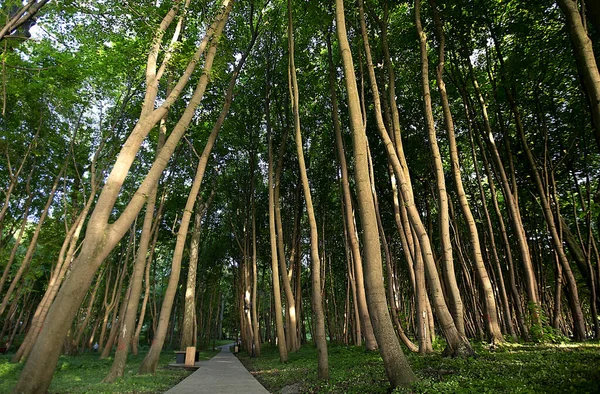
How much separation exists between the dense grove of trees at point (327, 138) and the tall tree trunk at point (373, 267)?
30mm

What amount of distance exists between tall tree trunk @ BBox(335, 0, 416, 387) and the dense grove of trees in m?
Result: 0.03

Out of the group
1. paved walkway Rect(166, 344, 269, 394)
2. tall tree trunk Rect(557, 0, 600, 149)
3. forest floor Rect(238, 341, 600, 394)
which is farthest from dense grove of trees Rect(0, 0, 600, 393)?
paved walkway Rect(166, 344, 269, 394)

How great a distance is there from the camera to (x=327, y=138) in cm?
1670

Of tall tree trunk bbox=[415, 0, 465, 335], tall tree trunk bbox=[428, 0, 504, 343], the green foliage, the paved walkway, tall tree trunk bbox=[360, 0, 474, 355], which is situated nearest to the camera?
tall tree trunk bbox=[360, 0, 474, 355]

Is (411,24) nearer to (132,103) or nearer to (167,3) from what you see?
(167,3)

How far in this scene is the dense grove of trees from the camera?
682cm

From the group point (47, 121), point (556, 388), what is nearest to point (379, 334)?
point (556, 388)

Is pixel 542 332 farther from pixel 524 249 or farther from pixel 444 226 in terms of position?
pixel 444 226

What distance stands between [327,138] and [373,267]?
1208 centimetres

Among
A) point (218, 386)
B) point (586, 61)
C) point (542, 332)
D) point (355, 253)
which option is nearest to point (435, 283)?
point (355, 253)

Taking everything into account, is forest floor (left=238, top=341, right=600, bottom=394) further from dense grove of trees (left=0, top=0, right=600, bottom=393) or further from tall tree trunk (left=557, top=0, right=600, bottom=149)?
tall tree trunk (left=557, top=0, right=600, bottom=149)

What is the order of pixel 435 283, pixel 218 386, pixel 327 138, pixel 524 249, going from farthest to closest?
pixel 327 138 < pixel 524 249 < pixel 218 386 < pixel 435 283

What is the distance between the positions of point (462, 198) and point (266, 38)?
1166 centimetres

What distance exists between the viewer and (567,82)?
470 inches
